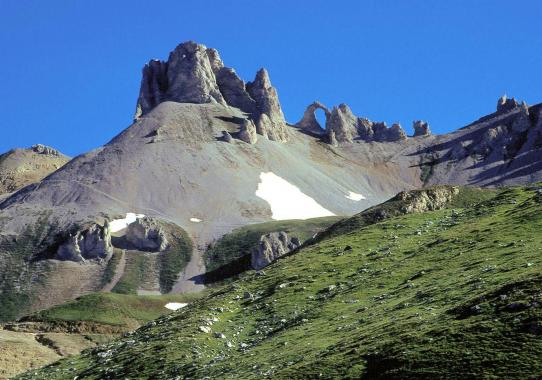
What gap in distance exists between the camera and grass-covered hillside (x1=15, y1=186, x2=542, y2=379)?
33469 mm

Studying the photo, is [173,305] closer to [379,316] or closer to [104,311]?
[104,311]

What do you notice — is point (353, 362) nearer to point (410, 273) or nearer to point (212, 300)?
Answer: point (410, 273)

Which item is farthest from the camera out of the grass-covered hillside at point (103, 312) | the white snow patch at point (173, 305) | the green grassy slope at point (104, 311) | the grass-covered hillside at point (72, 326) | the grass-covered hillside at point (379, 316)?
the white snow patch at point (173, 305)

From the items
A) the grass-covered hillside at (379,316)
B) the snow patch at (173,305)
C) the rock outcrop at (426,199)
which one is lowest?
the grass-covered hillside at (379,316)

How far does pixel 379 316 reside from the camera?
45219 millimetres

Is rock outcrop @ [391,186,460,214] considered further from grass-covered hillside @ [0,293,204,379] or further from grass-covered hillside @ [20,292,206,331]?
grass-covered hillside @ [20,292,206,331]

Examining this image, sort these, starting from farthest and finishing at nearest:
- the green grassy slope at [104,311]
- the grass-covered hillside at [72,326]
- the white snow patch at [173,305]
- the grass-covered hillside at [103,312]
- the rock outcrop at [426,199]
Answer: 1. the white snow patch at [173,305]
2. the green grassy slope at [104,311]
3. the grass-covered hillside at [103,312]
4. the rock outcrop at [426,199]
5. the grass-covered hillside at [72,326]

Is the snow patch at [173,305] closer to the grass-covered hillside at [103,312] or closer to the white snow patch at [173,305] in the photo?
the white snow patch at [173,305]

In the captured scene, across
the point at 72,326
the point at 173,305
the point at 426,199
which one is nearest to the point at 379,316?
the point at 426,199

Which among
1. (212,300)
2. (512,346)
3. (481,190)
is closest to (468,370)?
(512,346)

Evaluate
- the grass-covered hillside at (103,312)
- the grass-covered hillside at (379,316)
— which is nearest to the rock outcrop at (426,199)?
the grass-covered hillside at (379,316)

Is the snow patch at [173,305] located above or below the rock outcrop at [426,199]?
below

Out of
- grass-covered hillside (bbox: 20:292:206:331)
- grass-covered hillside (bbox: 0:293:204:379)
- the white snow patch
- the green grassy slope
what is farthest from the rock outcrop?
the white snow patch

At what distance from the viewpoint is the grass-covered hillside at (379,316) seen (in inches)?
1318
